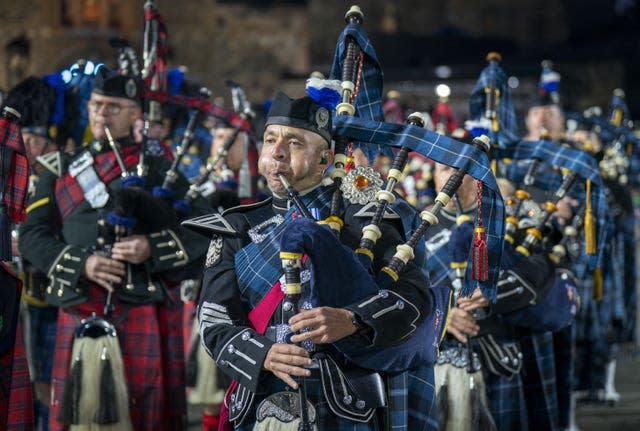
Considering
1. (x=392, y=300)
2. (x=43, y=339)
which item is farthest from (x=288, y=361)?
(x=43, y=339)

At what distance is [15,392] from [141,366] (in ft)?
4.04

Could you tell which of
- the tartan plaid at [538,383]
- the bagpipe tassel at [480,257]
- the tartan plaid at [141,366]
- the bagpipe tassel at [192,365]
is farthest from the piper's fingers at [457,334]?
the bagpipe tassel at [192,365]

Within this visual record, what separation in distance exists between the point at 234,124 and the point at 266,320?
333 centimetres

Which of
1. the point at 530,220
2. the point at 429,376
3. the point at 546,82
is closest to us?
the point at 429,376

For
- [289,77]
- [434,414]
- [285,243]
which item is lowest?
[434,414]

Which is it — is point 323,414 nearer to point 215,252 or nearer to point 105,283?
point 215,252

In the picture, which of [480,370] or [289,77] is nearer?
[480,370]

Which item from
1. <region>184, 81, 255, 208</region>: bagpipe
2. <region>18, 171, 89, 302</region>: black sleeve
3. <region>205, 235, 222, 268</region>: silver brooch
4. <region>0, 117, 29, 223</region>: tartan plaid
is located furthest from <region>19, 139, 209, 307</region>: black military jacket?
<region>205, 235, 222, 268</region>: silver brooch

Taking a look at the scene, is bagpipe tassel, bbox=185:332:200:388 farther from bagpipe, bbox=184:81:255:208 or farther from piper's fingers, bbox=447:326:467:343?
piper's fingers, bbox=447:326:467:343

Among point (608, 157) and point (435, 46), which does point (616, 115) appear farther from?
point (435, 46)

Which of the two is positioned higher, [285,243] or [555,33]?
[555,33]

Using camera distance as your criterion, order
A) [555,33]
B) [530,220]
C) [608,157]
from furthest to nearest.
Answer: [555,33]
[608,157]
[530,220]

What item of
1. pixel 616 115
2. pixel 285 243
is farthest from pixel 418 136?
pixel 616 115

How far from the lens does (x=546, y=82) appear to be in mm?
8820
